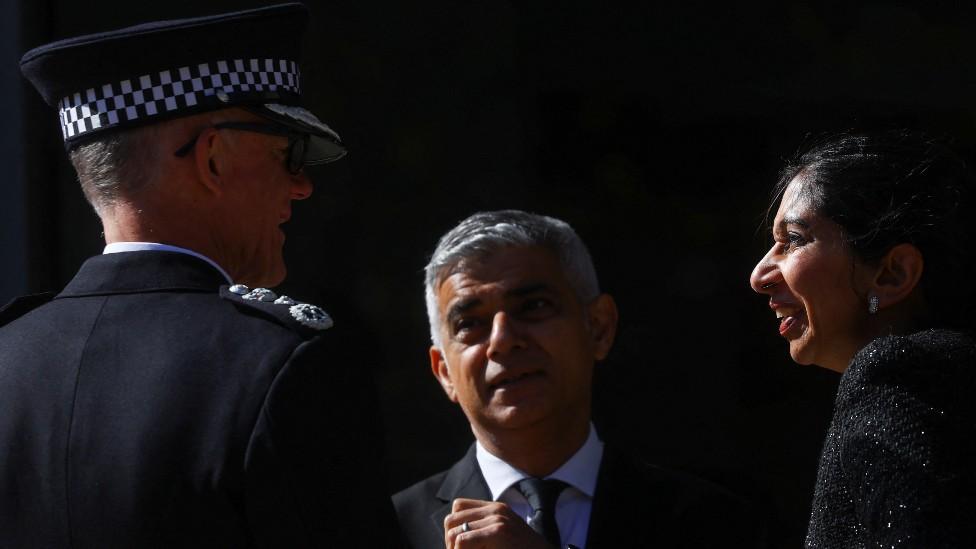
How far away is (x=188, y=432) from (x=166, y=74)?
598 mm

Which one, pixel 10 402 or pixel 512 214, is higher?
pixel 512 214

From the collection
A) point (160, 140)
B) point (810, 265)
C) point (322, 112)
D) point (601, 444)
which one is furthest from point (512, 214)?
point (160, 140)

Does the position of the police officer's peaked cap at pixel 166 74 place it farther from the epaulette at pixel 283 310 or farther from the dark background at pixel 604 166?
the dark background at pixel 604 166

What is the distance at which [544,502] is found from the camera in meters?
2.98

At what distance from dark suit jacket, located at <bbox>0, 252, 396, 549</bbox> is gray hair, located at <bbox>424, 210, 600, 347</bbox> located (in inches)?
54.5

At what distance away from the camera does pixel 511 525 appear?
2.59m

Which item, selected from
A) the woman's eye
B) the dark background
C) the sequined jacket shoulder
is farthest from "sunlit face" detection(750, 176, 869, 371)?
the dark background

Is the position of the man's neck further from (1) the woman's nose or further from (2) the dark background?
(1) the woman's nose

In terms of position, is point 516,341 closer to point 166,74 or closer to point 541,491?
point 541,491

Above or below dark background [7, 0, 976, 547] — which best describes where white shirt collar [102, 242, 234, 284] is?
below

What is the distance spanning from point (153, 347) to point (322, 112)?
215 cm

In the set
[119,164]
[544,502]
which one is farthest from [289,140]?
[544,502]

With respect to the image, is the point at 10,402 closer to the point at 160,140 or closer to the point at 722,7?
the point at 160,140

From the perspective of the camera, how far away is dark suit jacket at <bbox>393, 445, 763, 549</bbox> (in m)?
2.97
